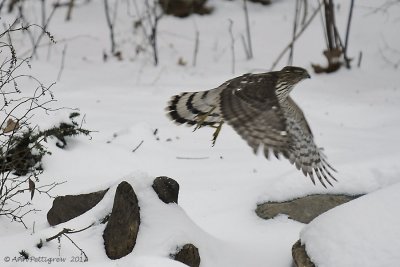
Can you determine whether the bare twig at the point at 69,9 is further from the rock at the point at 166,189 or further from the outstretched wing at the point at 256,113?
the rock at the point at 166,189

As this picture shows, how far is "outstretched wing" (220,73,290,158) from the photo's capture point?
3.94 meters

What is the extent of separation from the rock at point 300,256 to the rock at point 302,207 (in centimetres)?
80

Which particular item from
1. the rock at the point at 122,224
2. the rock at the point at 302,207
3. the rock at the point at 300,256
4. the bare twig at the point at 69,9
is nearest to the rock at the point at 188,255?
the rock at the point at 122,224

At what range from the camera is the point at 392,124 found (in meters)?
7.08

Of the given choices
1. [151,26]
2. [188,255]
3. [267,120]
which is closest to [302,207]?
[267,120]

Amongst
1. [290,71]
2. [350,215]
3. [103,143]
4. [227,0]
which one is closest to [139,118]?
[103,143]

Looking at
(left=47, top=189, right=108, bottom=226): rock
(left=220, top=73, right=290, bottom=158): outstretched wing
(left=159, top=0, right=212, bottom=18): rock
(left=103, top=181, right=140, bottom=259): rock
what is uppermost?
(left=220, top=73, right=290, bottom=158): outstretched wing

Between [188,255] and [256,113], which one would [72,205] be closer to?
Result: [188,255]

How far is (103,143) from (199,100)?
1.71 m

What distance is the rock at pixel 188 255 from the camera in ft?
→ 12.7

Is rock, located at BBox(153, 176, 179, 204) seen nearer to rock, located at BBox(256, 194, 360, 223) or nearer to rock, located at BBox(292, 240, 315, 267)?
rock, located at BBox(292, 240, 315, 267)

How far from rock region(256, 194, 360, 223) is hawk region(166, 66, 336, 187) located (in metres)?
0.42

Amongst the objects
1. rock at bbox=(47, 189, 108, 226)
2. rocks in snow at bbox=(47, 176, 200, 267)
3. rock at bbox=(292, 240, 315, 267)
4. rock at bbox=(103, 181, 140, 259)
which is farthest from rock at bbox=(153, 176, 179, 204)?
rock at bbox=(292, 240, 315, 267)

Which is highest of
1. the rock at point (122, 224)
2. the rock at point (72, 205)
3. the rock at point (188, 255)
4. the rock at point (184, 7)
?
the rock at point (122, 224)
